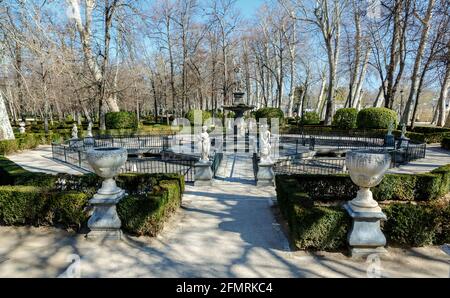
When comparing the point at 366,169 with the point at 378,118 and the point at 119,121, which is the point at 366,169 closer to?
the point at 378,118

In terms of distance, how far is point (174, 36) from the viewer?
35875 millimetres

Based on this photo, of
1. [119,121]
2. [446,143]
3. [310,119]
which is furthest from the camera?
[310,119]

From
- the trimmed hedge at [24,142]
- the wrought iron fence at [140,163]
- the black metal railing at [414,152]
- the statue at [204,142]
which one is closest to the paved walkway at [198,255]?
the statue at [204,142]

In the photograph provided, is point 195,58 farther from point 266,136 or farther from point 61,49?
point 266,136

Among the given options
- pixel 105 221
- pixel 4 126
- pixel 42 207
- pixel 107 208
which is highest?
pixel 4 126

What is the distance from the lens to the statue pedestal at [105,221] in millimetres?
5328

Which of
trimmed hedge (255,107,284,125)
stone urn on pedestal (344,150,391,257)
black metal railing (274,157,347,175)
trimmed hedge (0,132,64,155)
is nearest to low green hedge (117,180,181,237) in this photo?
stone urn on pedestal (344,150,391,257)

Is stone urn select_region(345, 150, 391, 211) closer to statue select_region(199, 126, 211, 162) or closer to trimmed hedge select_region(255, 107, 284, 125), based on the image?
statue select_region(199, 126, 211, 162)

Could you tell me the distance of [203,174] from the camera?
31.0 ft

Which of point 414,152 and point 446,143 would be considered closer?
point 414,152

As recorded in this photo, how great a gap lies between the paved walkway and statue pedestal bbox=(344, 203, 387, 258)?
0.20m

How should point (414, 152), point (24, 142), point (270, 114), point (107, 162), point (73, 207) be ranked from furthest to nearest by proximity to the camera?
point (270, 114)
point (24, 142)
point (414, 152)
point (73, 207)
point (107, 162)

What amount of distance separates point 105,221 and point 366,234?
479 centimetres

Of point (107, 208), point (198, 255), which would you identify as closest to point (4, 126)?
point (107, 208)
